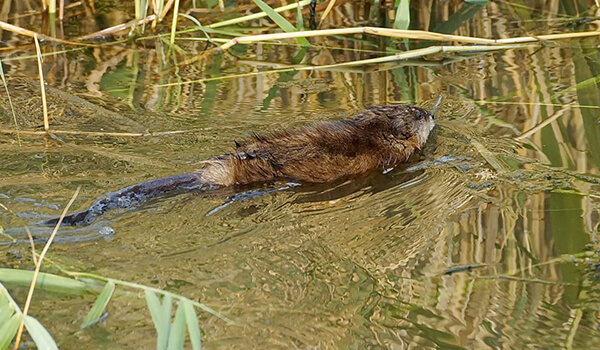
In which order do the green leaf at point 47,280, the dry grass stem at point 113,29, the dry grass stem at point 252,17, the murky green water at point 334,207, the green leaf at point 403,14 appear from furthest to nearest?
the dry grass stem at point 113,29 → the dry grass stem at point 252,17 → the green leaf at point 403,14 → the murky green water at point 334,207 → the green leaf at point 47,280

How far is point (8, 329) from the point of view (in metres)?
2.10

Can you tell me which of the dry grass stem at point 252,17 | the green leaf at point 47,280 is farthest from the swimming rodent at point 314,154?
the dry grass stem at point 252,17

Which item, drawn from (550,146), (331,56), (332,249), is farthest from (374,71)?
(332,249)

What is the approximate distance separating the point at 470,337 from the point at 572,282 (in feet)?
1.75

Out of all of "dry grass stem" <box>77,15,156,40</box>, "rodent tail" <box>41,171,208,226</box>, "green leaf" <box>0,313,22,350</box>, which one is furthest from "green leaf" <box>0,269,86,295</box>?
"dry grass stem" <box>77,15,156,40</box>

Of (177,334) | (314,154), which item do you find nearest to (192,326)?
(177,334)

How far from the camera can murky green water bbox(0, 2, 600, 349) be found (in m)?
2.62

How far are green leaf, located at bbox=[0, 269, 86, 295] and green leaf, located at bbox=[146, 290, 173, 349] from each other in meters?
0.30

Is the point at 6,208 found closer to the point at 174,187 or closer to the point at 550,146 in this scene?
the point at 174,187

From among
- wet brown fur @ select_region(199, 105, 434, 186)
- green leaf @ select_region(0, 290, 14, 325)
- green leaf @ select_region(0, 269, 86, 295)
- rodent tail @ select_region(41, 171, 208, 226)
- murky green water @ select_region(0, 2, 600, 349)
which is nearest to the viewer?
green leaf @ select_region(0, 290, 14, 325)

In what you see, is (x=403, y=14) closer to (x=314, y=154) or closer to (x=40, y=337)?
(x=314, y=154)

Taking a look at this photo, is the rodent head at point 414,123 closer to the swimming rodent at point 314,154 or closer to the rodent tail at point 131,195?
the swimming rodent at point 314,154

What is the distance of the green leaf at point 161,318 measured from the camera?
207 cm

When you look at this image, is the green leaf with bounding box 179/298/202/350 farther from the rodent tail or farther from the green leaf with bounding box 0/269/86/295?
the rodent tail
